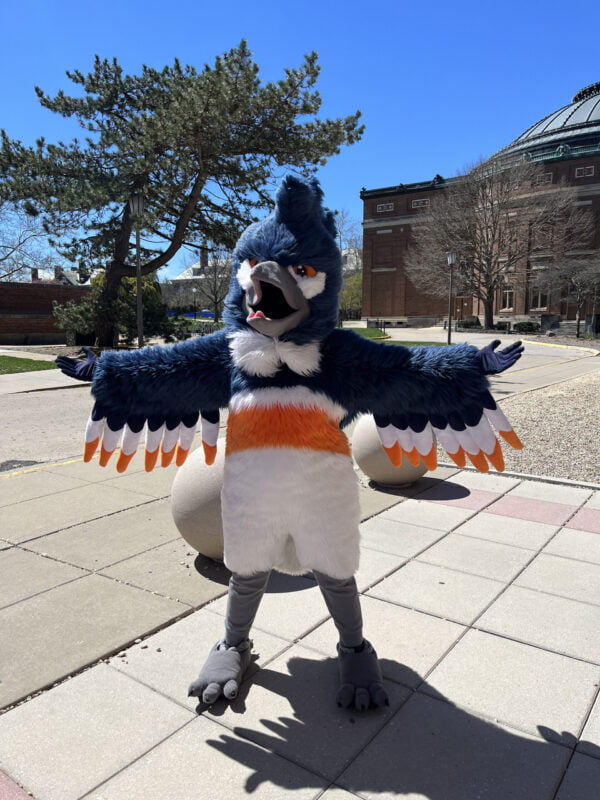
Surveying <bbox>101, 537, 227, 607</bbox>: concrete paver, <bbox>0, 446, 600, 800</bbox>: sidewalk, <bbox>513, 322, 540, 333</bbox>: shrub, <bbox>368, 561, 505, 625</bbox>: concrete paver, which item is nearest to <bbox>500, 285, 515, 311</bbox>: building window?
<bbox>513, 322, 540, 333</bbox>: shrub

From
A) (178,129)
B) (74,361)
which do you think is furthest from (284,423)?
(178,129)

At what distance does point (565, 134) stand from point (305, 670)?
188 ft

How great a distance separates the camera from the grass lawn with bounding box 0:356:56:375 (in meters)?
17.9

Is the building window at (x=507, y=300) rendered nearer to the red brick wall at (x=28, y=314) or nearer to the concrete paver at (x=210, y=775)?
the red brick wall at (x=28, y=314)

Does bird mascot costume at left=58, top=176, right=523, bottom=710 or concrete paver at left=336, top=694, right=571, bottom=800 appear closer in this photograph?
concrete paver at left=336, top=694, right=571, bottom=800

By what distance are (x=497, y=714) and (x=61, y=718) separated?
1.89 meters

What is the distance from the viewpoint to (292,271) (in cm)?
252

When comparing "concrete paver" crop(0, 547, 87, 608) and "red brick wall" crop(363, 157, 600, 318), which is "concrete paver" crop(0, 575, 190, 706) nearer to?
"concrete paver" crop(0, 547, 87, 608)

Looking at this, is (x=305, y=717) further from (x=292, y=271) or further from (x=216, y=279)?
(x=216, y=279)

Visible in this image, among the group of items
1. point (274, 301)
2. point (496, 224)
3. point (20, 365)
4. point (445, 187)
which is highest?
point (445, 187)

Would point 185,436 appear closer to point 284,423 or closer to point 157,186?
point 284,423

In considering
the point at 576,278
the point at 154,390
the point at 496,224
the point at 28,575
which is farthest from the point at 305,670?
the point at 496,224

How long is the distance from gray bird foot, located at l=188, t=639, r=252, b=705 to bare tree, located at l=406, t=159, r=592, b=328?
132 ft

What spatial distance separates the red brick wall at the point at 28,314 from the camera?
29.3 m
